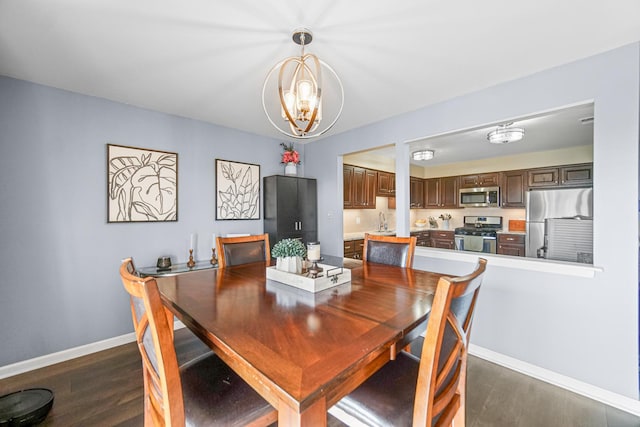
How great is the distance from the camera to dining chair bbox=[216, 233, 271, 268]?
2.19 meters

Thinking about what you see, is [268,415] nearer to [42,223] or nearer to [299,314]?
[299,314]

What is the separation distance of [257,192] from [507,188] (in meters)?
4.65

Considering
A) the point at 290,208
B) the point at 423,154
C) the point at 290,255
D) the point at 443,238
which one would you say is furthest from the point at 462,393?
the point at 443,238

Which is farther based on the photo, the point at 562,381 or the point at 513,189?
the point at 513,189

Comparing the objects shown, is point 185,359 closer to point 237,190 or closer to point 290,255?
point 290,255

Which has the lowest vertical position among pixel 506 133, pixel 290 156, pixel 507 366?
pixel 507 366

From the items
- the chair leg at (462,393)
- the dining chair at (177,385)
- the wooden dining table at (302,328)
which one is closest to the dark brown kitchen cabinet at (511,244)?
the wooden dining table at (302,328)

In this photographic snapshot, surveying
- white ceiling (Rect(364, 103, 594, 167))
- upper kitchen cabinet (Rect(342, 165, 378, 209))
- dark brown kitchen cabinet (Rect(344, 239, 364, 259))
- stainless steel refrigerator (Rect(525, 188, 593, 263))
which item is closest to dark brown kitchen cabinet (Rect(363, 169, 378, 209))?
upper kitchen cabinet (Rect(342, 165, 378, 209))

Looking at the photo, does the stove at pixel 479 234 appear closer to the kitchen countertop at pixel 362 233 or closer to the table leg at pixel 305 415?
the kitchen countertop at pixel 362 233

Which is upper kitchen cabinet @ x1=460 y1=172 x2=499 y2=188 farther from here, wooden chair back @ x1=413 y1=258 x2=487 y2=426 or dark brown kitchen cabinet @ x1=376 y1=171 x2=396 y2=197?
wooden chair back @ x1=413 y1=258 x2=487 y2=426

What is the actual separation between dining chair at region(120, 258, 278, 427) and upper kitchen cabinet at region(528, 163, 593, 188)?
559 centimetres

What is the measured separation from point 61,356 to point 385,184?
196 inches

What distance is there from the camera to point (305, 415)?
67cm

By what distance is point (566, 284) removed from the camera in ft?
6.84
